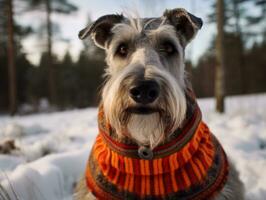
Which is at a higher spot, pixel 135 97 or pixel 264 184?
pixel 135 97

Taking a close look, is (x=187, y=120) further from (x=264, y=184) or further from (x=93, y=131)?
(x=93, y=131)

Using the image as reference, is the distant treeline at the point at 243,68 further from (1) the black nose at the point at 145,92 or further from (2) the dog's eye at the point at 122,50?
(1) the black nose at the point at 145,92

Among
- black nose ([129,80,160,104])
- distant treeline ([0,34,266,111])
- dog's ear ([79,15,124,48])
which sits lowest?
distant treeline ([0,34,266,111])

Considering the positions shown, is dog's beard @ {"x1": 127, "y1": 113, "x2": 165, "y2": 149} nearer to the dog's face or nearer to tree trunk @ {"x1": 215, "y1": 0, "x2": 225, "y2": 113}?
the dog's face

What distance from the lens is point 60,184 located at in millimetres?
4562

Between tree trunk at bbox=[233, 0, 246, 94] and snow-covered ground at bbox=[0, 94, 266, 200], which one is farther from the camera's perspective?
tree trunk at bbox=[233, 0, 246, 94]

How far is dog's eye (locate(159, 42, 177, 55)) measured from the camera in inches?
135

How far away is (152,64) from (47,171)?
2.20m

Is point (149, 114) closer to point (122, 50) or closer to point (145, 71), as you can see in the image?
point (145, 71)

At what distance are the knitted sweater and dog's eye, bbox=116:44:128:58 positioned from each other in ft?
2.26

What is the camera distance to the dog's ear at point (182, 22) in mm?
3670

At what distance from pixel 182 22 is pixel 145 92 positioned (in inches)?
54.8

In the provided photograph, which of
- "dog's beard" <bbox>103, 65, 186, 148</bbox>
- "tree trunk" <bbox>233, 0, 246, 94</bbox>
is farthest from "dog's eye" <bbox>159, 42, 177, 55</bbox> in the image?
"tree trunk" <bbox>233, 0, 246, 94</bbox>

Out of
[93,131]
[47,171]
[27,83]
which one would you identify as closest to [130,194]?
[47,171]
